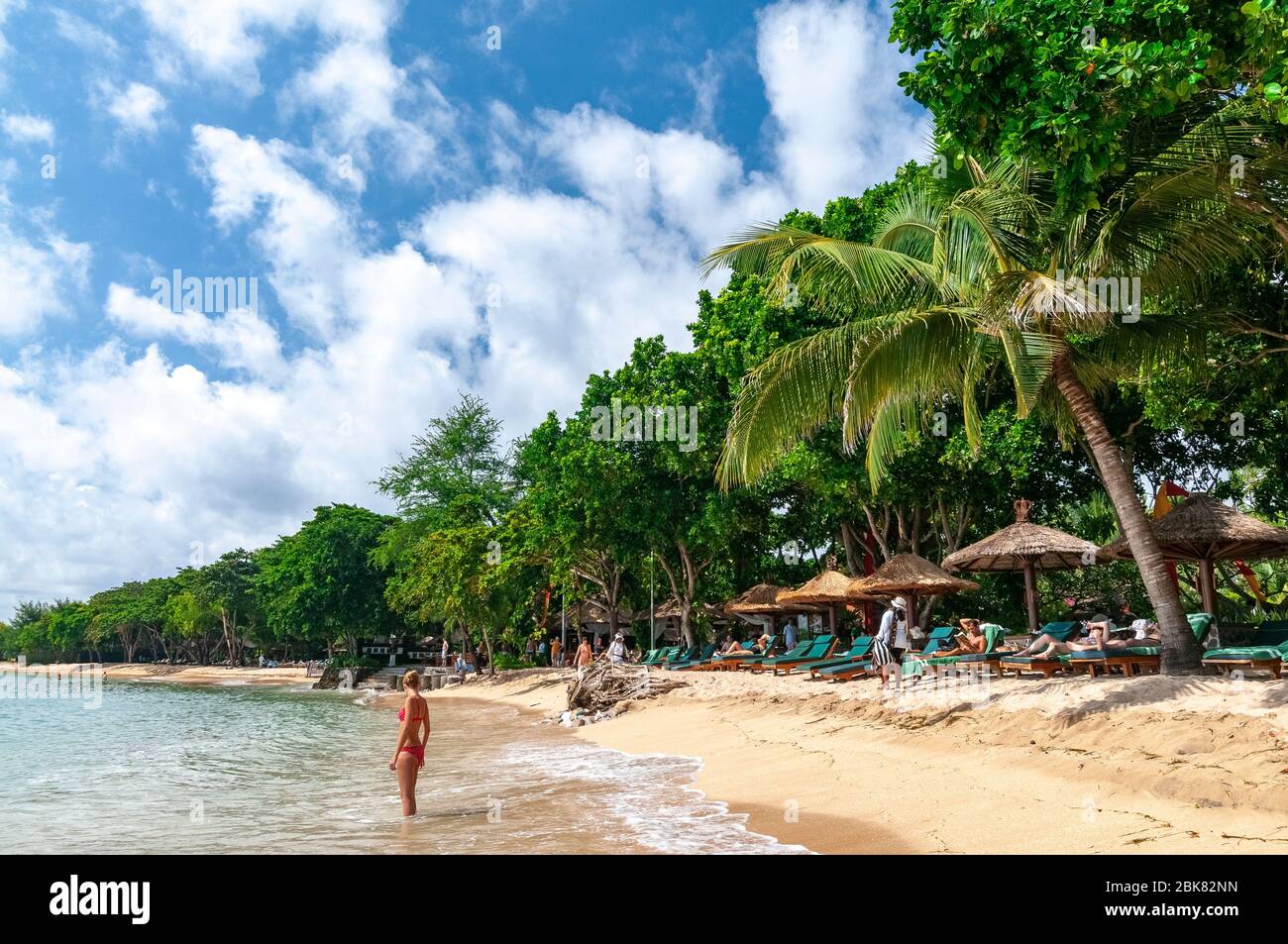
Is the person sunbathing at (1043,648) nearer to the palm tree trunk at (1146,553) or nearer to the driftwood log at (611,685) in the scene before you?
the palm tree trunk at (1146,553)

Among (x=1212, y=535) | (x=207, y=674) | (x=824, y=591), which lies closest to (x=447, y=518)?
(x=824, y=591)

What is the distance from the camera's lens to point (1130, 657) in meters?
11.1

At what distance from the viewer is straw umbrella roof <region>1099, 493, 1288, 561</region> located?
13.5 metres

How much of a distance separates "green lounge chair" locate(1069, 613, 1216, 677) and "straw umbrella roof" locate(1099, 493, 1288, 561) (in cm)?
211

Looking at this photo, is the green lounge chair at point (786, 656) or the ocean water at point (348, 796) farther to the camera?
the green lounge chair at point (786, 656)

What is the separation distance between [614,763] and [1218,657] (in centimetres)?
825

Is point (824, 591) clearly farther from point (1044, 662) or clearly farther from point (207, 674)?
point (207, 674)

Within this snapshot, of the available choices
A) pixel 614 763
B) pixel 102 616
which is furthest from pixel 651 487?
pixel 102 616

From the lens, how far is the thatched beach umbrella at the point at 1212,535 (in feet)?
44.5

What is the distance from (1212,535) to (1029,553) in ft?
11.4

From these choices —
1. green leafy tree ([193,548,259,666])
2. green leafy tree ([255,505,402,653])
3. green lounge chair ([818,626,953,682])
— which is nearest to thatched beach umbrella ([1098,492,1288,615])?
green lounge chair ([818,626,953,682])

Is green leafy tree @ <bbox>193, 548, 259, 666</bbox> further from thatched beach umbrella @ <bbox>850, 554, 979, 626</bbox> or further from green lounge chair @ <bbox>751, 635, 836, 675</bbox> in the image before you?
thatched beach umbrella @ <bbox>850, 554, 979, 626</bbox>

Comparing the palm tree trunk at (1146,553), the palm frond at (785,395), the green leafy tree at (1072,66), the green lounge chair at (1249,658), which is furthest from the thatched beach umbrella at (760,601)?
the green leafy tree at (1072,66)

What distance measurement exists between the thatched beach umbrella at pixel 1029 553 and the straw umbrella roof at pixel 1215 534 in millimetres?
2170
